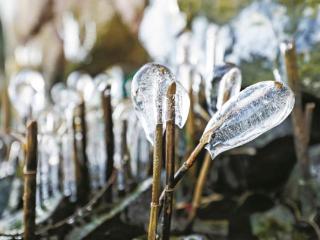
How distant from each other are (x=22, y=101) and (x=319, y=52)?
156 centimetres

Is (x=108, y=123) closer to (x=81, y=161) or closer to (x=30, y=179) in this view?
(x=81, y=161)

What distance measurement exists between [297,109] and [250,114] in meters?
0.69

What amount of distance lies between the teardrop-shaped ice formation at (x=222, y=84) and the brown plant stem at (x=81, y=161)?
0.57 m

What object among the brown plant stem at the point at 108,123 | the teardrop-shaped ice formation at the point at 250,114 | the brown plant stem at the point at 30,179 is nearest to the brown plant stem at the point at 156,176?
the teardrop-shaped ice formation at the point at 250,114

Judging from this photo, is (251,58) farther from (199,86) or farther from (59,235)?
(59,235)

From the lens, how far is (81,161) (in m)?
1.74

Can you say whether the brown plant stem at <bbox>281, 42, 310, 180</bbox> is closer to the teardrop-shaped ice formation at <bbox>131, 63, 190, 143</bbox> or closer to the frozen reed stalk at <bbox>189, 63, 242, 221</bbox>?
the frozen reed stalk at <bbox>189, 63, 242, 221</bbox>

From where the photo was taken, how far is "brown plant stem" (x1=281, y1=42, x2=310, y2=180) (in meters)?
1.54

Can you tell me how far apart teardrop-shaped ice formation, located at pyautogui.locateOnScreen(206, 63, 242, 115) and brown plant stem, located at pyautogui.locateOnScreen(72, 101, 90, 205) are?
0.57m

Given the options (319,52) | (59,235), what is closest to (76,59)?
(319,52)

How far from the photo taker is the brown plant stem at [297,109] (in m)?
1.54

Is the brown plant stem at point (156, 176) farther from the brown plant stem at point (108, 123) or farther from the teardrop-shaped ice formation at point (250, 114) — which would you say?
the brown plant stem at point (108, 123)

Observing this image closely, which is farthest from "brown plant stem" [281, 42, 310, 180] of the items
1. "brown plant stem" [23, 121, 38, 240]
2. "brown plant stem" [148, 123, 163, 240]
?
"brown plant stem" [23, 121, 38, 240]

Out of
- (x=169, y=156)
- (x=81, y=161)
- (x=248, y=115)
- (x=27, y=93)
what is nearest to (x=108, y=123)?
(x=81, y=161)
